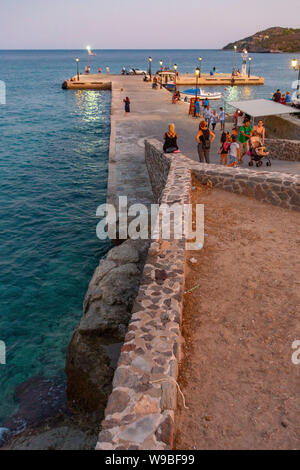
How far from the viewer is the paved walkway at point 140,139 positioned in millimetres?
15312

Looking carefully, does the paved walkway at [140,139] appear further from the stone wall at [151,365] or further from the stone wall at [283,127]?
the stone wall at [151,365]

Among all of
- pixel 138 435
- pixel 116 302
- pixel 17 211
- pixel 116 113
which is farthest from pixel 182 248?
pixel 116 113

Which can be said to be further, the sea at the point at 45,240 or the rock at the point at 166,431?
the sea at the point at 45,240

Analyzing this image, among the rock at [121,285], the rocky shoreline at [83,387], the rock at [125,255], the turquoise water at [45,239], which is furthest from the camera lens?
the turquoise water at [45,239]

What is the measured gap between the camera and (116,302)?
300 inches

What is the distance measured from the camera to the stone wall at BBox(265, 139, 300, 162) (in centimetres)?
1662

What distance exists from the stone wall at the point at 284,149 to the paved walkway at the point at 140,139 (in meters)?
0.75

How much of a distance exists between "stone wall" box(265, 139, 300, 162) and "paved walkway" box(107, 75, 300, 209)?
75cm

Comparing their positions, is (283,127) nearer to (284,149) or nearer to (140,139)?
(284,149)

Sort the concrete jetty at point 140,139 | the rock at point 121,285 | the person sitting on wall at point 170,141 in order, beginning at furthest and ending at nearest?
the concrete jetty at point 140,139, the person sitting on wall at point 170,141, the rock at point 121,285

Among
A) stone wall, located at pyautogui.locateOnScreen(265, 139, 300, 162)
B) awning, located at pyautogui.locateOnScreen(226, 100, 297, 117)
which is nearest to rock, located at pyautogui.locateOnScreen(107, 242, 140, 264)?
stone wall, located at pyautogui.locateOnScreen(265, 139, 300, 162)

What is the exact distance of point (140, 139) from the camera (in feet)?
72.8

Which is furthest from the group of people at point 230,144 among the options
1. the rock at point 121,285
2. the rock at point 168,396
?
the rock at point 168,396
